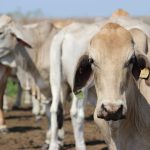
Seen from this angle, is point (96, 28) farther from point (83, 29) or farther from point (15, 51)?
point (15, 51)

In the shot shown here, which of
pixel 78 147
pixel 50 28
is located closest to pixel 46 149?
pixel 78 147

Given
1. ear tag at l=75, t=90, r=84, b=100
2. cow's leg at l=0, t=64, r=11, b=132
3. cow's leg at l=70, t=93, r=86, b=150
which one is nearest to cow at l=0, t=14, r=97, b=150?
cow's leg at l=0, t=64, r=11, b=132

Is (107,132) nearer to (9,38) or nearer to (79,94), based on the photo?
(79,94)

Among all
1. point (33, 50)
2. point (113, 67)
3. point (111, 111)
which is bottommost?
point (33, 50)

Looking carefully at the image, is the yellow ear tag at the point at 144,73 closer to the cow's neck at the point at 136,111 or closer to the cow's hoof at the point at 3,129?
the cow's neck at the point at 136,111

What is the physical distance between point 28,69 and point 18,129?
174 cm

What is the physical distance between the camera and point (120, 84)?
5.37 m

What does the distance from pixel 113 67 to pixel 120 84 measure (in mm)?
144

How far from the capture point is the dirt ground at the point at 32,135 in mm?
10570

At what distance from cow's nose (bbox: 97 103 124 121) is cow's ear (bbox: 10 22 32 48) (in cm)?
624

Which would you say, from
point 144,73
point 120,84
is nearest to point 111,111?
point 120,84

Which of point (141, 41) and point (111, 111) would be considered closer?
point (111, 111)

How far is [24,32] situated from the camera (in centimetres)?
1169

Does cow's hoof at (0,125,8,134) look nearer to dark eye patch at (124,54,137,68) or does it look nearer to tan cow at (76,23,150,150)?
tan cow at (76,23,150,150)
